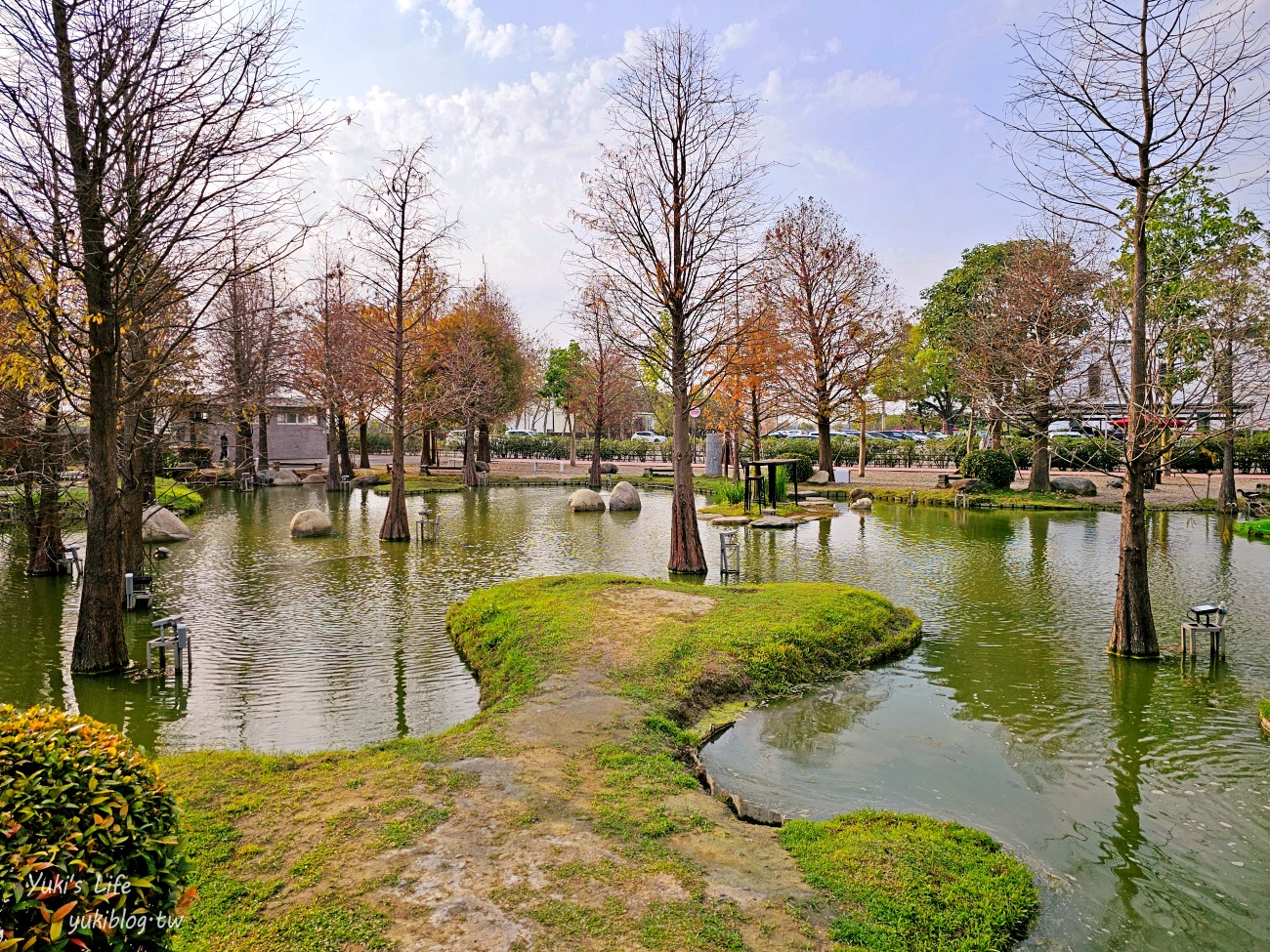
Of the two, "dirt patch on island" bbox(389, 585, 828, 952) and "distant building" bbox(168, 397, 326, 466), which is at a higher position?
"distant building" bbox(168, 397, 326, 466)

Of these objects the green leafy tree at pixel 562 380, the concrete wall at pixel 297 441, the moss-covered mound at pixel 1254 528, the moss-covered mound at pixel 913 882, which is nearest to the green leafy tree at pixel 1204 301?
the moss-covered mound at pixel 1254 528

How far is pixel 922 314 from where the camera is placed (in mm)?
41188

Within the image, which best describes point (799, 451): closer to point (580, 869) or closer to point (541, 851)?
point (541, 851)

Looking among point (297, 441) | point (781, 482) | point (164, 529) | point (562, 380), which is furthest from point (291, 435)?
point (781, 482)

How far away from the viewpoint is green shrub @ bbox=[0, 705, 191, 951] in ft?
7.94

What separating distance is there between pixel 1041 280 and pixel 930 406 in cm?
3871

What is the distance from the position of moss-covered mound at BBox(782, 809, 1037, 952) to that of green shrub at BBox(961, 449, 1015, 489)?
25561 millimetres

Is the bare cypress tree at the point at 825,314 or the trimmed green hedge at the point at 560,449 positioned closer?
the bare cypress tree at the point at 825,314

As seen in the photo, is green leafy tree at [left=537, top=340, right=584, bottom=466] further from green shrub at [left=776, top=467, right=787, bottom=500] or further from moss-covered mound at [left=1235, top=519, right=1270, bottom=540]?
moss-covered mound at [left=1235, top=519, right=1270, bottom=540]

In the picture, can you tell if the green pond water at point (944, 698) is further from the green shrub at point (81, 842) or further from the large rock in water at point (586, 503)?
the large rock in water at point (586, 503)

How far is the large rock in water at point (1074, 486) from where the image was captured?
2823 cm

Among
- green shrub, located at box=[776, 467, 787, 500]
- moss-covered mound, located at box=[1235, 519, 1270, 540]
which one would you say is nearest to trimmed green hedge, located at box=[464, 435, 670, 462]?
green shrub, located at box=[776, 467, 787, 500]

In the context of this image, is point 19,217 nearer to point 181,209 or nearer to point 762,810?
point 181,209

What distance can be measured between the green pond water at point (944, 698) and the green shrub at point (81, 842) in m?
4.28
